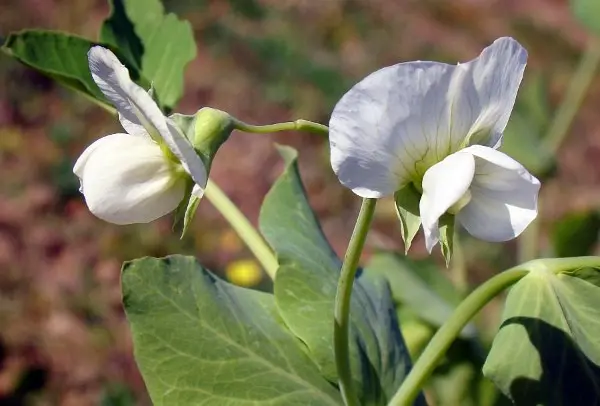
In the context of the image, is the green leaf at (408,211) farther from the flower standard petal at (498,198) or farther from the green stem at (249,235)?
the green stem at (249,235)

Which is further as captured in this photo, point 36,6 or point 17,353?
point 36,6

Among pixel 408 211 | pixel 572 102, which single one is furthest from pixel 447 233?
pixel 572 102

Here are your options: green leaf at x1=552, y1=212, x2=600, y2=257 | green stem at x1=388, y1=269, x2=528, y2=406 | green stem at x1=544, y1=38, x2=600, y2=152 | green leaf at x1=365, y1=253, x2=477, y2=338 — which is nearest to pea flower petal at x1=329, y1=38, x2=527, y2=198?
green stem at x1=388, y1=269, x2=528, y2=406

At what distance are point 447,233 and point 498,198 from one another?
0.04 m

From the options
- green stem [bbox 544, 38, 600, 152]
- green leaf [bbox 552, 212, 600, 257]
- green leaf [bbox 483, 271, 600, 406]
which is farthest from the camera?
green stem [bbox 544, 38, 600, 152]

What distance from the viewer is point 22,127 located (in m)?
3.40

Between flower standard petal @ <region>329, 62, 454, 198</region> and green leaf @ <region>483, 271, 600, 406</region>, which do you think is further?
green leaf @ <region>483, 271, 600, 406</region>

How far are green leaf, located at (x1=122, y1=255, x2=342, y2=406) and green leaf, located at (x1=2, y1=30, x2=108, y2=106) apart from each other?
0.20 meters

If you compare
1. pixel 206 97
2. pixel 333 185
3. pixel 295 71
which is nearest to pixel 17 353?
pixel 333 185

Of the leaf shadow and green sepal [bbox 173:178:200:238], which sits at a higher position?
green sepal [bbox 173:178:200:238]

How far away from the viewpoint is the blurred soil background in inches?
94.0

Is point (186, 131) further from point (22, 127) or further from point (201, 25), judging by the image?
point (201, 25)

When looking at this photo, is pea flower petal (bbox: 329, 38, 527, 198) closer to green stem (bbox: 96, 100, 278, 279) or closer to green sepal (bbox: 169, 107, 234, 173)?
green sepal (bbox: 169, 107, 234, 173)

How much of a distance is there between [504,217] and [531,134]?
106 cm
